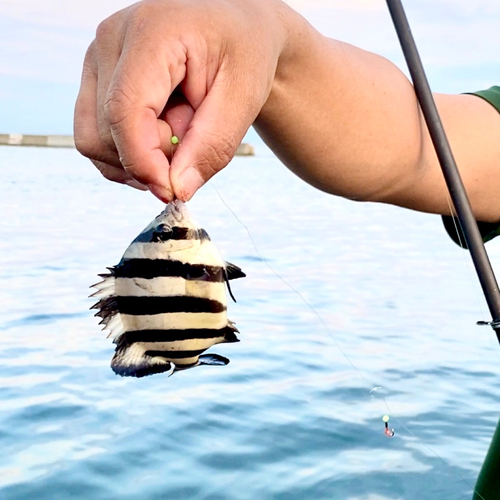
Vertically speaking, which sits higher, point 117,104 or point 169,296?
point 117,104

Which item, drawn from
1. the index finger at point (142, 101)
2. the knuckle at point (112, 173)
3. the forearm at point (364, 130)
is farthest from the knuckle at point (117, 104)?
the forearm at point (364, 130)

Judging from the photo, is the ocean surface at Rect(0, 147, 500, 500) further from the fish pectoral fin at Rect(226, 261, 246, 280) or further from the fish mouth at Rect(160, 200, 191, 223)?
the fish mouth at Rect(160, 200, 191, 223)

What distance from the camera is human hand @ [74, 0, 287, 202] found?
41.9 inches

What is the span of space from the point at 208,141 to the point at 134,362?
1.22 feet

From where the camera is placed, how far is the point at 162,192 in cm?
113

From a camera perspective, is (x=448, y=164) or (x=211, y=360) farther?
(x=448, y=164)

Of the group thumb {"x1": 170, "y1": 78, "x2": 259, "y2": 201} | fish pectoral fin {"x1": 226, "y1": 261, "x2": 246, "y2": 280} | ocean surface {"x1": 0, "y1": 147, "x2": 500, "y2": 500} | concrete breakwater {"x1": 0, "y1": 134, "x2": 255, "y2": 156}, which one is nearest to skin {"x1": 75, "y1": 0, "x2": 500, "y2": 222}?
thumb {"x1": 170, "y1": 78, "x2": 259, "y2": 201}

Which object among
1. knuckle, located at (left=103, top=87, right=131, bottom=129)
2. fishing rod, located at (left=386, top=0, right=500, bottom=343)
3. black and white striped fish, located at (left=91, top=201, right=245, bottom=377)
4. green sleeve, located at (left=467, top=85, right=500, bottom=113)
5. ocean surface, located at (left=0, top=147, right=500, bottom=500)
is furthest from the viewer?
ocean surface, located at (left=0, top=147, right=500, bottom=500)

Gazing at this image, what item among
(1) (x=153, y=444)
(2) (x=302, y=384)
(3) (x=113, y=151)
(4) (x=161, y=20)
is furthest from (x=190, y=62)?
(2) (x=302, y=384)

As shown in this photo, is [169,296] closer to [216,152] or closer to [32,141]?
[216,152]

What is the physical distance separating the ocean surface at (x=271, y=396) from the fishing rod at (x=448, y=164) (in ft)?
1.47

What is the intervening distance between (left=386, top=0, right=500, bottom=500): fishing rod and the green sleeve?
0.33 meters

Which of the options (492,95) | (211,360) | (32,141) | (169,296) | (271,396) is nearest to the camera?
(169,296)

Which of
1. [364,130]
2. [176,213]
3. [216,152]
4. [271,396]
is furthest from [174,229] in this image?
[271,396]
